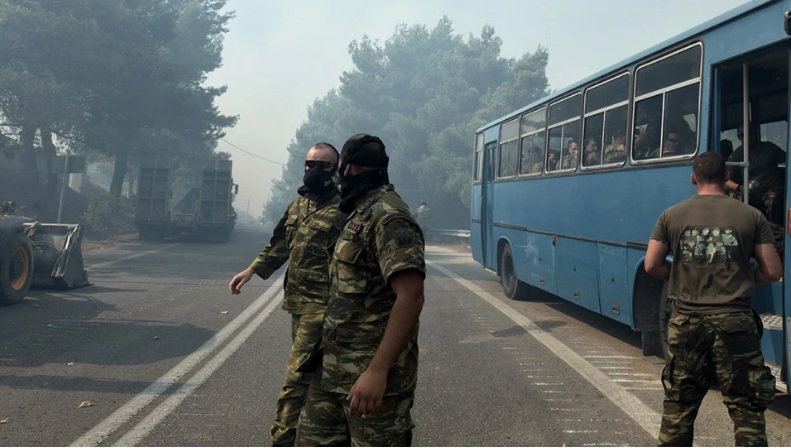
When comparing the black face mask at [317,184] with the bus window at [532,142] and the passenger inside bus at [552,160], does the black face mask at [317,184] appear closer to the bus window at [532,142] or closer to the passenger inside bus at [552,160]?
the passenger inside bus at [552,160]

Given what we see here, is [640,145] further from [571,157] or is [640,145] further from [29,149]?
[29,149]

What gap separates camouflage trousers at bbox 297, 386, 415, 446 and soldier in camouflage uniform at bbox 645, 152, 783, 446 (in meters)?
1.88

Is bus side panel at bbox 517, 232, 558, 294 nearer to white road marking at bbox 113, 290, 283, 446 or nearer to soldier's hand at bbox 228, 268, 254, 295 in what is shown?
white road marking at bbox 113, 290, 283, 446

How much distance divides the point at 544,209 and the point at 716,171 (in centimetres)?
683

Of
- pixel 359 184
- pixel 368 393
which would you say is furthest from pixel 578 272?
pixel 368 393

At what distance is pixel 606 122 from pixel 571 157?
1.20 meters

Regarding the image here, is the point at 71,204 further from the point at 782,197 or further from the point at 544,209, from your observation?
the point at 782,197

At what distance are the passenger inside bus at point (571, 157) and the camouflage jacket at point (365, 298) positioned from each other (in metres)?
7.30

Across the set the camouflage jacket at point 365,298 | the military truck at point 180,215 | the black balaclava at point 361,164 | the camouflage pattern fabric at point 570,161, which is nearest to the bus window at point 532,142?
the camouflage pattern fabric at point 570,161

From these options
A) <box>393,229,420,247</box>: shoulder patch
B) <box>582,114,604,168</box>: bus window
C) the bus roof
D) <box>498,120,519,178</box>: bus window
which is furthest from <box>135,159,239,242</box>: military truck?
<box>393,229,420,247</box>: shoulder patch

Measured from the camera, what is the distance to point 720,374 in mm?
3984

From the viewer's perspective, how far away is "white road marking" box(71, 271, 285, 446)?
5005 mm

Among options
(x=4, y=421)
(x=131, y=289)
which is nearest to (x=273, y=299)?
(x=131, y=289)

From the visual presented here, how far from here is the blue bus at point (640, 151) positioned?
6105 millimetres
